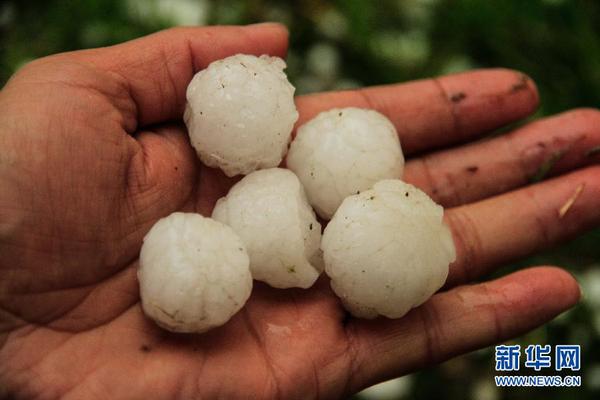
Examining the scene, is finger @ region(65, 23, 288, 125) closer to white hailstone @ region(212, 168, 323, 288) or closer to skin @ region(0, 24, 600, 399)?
skin @ region(0, 24, 600, 399)

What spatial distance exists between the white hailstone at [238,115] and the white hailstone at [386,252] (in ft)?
0.67

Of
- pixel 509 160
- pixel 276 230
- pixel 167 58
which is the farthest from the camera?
pixel 509 160

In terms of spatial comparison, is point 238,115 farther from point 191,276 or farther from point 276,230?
point 191,276

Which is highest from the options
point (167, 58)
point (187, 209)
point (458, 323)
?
point (167, 58)

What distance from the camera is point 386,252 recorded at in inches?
48.0

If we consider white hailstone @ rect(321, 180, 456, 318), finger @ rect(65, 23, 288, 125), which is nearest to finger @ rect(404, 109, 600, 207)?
white hailstone @ rect(321, 180, 456, 318)

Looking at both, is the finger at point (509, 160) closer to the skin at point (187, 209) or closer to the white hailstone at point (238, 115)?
the skin at point (187, 209)

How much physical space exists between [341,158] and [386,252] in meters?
0.23

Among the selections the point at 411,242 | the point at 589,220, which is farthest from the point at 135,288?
the point at 589,220

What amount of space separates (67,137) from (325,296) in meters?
0.55

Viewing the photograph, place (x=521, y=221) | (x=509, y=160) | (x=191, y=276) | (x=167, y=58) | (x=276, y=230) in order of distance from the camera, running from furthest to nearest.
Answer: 1. (x=509, y=160)
2. (x=521, y=221)
3. (x=167, y=58)
4. (x=276, y=230)
5. (x=191, y=276)

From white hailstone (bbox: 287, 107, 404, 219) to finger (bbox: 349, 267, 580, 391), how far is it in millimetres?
254

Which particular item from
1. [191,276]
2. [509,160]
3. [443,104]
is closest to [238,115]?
[191,276]

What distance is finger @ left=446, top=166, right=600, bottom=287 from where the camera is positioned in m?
1.48
